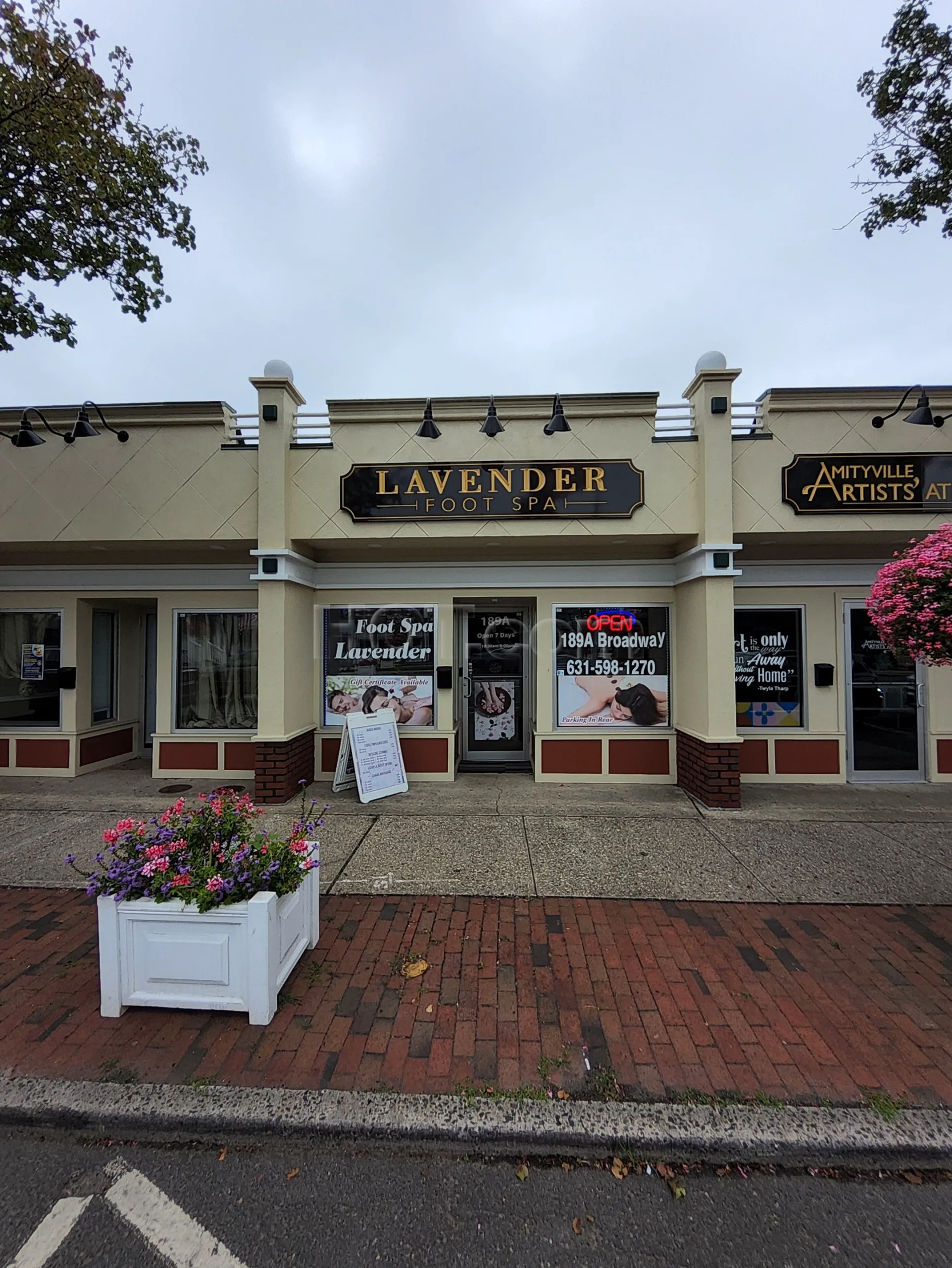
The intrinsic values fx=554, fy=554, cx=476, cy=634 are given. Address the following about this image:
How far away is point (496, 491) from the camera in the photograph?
6359 millimetres

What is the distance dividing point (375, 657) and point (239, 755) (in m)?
2.32

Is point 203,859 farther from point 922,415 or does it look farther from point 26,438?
point 922,415

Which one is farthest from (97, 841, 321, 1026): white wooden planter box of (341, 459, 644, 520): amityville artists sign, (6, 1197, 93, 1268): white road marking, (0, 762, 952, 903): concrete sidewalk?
(341, 459, 644, 520): amityville artists sign

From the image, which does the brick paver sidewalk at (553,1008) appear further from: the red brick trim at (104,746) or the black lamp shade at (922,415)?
the black lamp shade at (922,415)

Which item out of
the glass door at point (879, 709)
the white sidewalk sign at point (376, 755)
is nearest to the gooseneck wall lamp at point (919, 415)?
the glass door at point (879, 709)

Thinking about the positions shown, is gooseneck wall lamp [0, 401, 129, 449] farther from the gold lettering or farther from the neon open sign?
the gold lettering

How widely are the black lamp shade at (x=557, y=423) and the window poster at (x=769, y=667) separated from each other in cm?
336

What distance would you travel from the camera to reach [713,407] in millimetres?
6117

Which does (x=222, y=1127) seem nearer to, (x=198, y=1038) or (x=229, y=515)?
(x=198, y=1038)

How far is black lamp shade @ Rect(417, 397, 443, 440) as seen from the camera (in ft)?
19.9

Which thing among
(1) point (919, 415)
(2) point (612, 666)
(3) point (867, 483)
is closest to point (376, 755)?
(2) point (612, 666)

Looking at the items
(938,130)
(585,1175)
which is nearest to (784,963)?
(585,1175)

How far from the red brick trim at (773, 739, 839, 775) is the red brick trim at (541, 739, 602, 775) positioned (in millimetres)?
2300

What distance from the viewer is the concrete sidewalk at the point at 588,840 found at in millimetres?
4258
